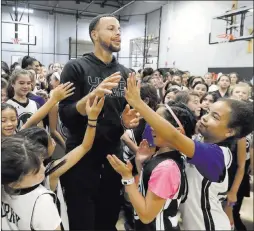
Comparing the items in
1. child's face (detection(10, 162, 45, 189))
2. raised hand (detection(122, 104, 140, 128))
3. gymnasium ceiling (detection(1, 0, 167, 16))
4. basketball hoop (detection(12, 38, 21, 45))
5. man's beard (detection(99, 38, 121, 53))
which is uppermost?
gymnasium ceiling (detection(1, 0, 167, 16))

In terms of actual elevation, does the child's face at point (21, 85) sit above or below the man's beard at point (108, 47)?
below

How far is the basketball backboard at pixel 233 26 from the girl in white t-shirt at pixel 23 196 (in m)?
7.27

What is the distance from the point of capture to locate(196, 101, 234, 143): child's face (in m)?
1.40

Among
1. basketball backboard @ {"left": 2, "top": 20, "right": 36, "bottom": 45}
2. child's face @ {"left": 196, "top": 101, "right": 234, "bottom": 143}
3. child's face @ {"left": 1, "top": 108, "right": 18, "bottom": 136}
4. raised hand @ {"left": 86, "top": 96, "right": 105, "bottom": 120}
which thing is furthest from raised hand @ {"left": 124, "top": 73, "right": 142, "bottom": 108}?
basketball backboard @ {"left": 2, "top": 20, "right": 36, "bottom": 45}

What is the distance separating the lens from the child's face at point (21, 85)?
224 centimetres

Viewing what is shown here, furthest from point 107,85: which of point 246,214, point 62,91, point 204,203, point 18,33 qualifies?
point 18,33

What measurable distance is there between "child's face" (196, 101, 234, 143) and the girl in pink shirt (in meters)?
0.11

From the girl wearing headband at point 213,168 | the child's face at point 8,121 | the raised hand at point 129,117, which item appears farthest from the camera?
the child's face at point 8,121

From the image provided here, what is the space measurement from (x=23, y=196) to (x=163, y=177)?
533 millimetres

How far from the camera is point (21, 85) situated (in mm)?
2266

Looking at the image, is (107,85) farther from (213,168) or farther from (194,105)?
(194,105)

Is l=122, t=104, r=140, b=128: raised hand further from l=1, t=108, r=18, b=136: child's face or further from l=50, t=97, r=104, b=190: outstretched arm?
l=1, t=108, r=18, b=136: child's face

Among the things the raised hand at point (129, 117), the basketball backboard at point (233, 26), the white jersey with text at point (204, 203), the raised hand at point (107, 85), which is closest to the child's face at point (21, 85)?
the raised hand at point (129, 117)

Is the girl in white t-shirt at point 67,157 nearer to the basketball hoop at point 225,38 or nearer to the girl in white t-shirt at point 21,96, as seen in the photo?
the girl in white t-shirt at point 21,96
